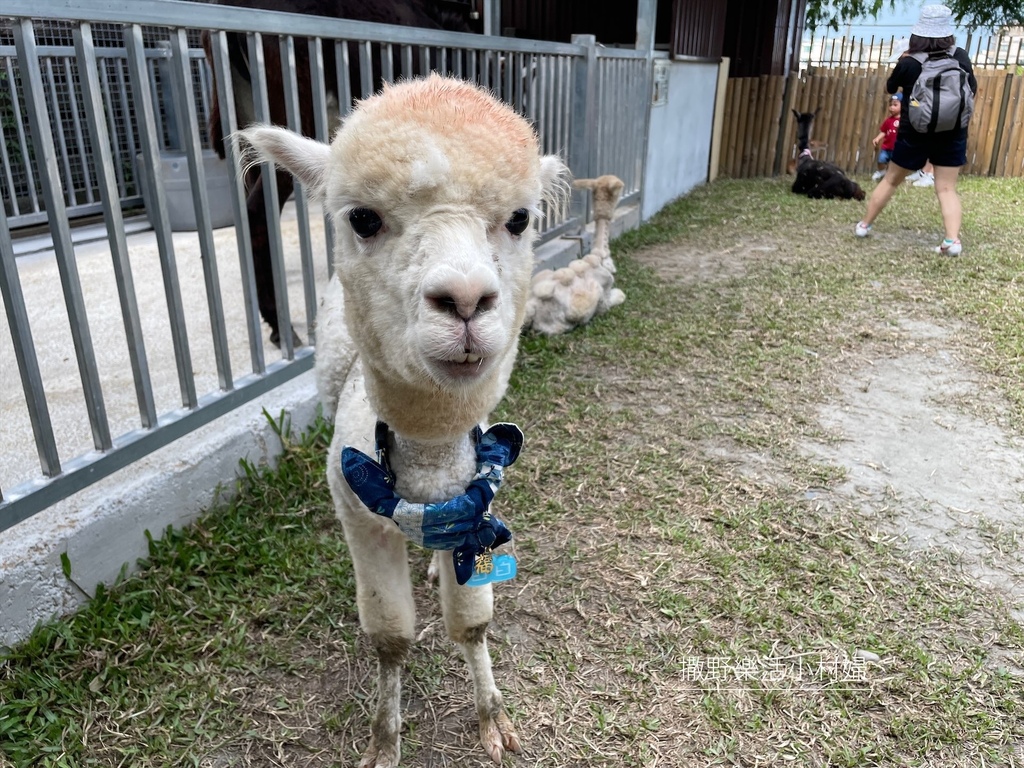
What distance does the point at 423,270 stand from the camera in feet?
4.02

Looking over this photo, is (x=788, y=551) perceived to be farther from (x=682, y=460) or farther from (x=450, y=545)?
(x=450, y=545)

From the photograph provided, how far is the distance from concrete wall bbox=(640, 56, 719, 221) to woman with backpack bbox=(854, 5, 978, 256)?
261cm

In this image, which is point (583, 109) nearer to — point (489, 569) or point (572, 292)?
point (572, 292)

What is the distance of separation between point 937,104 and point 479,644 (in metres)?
5.93

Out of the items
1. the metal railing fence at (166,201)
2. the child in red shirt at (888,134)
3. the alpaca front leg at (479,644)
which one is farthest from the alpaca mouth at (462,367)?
the child in red shirt at (888,134)

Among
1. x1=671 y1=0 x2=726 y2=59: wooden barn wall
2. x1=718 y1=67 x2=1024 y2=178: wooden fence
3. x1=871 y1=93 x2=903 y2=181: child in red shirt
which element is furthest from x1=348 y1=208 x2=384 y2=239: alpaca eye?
x1=718 y1=67 x2=1024 y2=178: wooden fence

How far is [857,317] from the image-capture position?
5.09 meters

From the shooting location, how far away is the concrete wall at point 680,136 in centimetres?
848

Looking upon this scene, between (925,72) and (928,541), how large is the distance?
4728 mm

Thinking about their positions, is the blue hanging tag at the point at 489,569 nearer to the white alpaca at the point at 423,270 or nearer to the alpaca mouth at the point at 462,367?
the white alpaca at the point at 423,270

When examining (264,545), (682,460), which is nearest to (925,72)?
(682,460)

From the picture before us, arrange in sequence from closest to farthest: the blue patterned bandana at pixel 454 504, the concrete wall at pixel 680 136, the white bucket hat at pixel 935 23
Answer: the blue patterned bandana at pixel 454 504 < the white bucket hat at pixel 935 23 < the concrete wall at pixel 680 136

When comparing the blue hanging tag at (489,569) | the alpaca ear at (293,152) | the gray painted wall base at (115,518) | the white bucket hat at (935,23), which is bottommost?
the gray painted wall base at (115,518)

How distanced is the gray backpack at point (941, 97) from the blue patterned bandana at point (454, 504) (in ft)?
18.8
